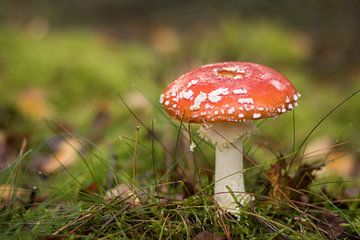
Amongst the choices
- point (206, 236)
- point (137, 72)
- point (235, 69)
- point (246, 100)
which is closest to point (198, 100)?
point (246, 100)

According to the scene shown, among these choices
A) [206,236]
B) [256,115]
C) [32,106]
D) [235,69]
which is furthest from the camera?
[32,106]

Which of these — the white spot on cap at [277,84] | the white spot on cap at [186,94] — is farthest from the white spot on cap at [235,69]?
the white spot on cap at [186,94]

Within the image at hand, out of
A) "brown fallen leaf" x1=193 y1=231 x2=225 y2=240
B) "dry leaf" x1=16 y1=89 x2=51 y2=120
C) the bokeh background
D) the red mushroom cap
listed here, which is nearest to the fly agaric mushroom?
the red mushroom cap

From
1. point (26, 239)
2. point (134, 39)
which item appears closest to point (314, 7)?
point (134, 39)

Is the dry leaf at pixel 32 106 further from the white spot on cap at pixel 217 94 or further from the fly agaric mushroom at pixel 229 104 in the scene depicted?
the white spot on cap at pixel 217 94

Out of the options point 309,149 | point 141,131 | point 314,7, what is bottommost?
point 309,149

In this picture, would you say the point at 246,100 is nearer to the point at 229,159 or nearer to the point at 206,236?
the point at 229,159

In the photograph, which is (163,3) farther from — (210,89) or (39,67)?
(210,89)
